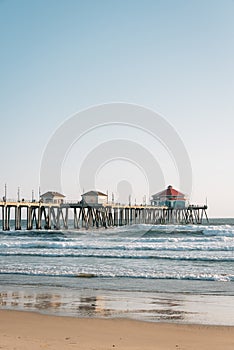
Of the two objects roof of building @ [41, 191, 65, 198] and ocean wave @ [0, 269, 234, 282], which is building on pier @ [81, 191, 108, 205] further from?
ocean wave @ [0, 269, 234, 282]

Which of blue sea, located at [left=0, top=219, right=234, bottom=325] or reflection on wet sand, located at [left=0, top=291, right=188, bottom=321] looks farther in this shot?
blue sea, located at [left=0, top=219, right=234, bottom=325]

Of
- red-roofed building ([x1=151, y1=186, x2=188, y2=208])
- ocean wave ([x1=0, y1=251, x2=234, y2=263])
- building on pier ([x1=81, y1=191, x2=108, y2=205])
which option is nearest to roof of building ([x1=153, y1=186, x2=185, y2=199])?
red-roofed building ([x1=151, y1=186, x2=188, y2=208])

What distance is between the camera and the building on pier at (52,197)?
58091 millimetres

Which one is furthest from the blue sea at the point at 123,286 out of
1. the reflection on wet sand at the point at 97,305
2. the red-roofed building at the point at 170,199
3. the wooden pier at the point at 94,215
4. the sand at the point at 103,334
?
the red-roofed building at the point at 170,199

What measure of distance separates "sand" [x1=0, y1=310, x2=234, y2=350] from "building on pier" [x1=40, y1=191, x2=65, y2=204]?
4955 cm

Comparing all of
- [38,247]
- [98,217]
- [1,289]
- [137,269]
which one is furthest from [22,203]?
[1,289]

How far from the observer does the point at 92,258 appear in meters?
21.1

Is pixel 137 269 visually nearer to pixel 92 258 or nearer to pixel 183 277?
pixel 183 277

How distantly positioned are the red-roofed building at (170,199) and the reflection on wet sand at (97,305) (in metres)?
64.4

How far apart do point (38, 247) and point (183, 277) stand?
52.5 ft

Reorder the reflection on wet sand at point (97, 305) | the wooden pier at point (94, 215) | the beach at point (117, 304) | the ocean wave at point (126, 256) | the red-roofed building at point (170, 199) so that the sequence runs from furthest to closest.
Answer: the red-roofed building at point (170, 199)
the wooden pier at point (94, 215)
the ocean wave at point (126, 256)
the reflection on wet sand at point (97, 305)
the beach at point (117, 304)

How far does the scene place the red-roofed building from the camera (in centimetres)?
7531

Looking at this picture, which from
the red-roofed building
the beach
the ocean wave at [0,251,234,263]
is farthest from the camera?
the red-roofed building

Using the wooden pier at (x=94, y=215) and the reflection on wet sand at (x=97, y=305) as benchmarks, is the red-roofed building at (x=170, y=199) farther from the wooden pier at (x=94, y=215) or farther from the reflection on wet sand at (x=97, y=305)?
the reflection on wet sand at (x=97, y=305)
